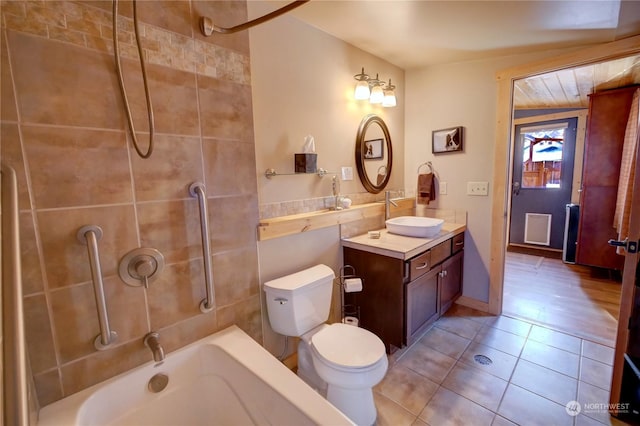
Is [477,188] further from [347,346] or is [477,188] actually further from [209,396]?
[209,396]

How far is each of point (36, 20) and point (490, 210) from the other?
10.1ft

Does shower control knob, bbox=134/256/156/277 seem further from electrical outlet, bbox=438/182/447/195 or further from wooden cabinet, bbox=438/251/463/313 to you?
electrical outlet, bbox=438/182/447/195

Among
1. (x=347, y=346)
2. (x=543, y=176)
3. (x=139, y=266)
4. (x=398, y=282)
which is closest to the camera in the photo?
(x=139, y=266)

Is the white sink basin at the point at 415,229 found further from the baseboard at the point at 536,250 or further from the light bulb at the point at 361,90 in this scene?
the baseboard at the point at 536,250

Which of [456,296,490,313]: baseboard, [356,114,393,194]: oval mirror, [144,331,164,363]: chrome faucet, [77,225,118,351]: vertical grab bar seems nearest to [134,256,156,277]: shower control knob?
[77,225,118,351]: vertical grab bar

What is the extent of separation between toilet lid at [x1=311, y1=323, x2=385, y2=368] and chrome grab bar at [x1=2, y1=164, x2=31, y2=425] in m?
1.18

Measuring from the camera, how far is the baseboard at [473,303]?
2.66 meters

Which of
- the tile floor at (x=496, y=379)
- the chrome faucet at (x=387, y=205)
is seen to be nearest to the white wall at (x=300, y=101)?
the chrome faucet at (x=387, y=205)

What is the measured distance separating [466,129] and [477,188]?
56 cm

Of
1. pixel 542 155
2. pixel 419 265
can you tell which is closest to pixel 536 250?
pixel 542 155

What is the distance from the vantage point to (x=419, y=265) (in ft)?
6.68

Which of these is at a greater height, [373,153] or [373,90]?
[373,90]

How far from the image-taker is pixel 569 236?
388 centimetres

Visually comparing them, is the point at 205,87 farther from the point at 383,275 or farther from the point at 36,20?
the point at 383,275
